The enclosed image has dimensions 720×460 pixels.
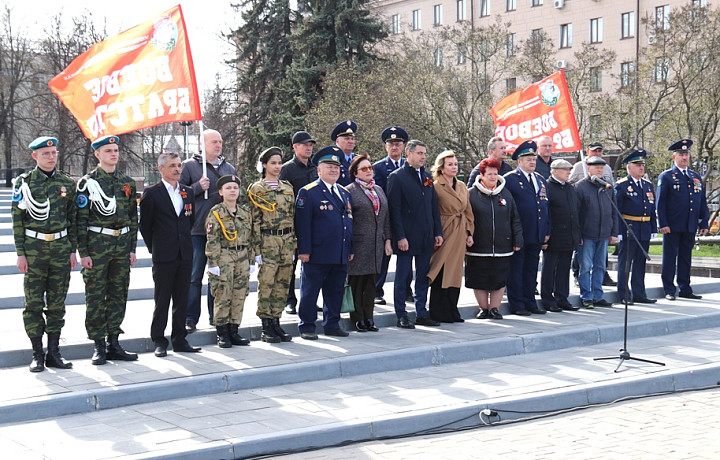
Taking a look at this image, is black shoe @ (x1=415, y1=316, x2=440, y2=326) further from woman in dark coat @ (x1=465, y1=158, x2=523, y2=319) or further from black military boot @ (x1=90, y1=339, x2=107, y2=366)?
black military boot @ (x1=90, y1=339, x2=107, y2=366)

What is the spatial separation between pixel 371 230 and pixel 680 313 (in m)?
4.76

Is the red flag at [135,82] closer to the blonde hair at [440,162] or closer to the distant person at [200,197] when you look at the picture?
the distant person at [200,197]

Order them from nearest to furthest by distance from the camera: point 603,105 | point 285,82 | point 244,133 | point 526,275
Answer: point 526,275
point 603,105
point 285,82
point 244,133

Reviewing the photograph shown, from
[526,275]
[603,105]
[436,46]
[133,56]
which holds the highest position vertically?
[436,46]

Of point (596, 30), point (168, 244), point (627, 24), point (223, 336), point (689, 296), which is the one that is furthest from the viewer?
point (596, 30)

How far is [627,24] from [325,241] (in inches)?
2054

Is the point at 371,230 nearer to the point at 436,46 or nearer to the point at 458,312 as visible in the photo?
the point at 458,312

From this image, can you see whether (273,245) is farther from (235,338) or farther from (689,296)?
(689,296)

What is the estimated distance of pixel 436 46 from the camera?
39250mm

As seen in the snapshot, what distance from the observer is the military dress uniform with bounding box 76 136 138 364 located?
8.91 meters

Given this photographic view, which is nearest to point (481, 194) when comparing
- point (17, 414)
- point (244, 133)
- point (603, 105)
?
point (17, 414)

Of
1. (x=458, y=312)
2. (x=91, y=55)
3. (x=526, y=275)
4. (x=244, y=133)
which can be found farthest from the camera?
(x=244, y=133)

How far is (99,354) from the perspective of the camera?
8.96m

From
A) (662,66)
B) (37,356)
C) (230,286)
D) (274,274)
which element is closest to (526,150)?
(274,274)
